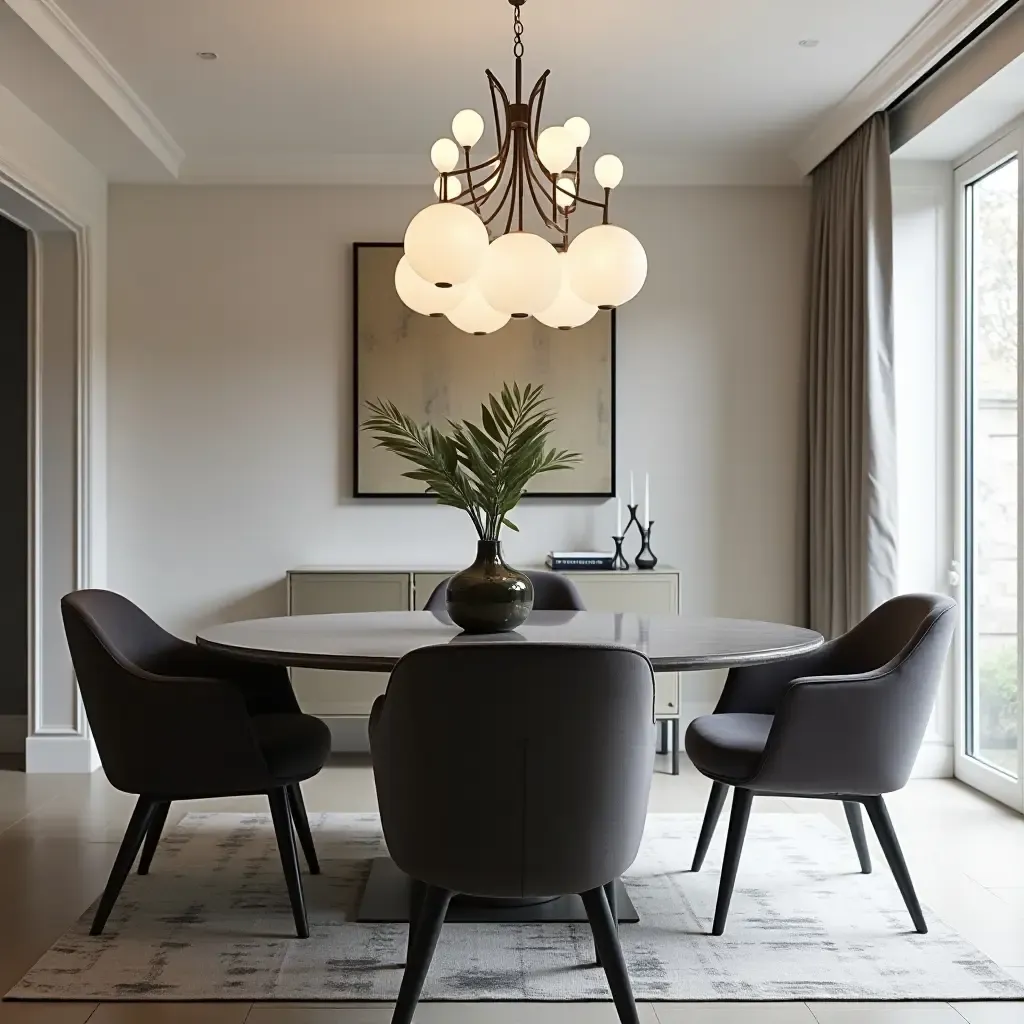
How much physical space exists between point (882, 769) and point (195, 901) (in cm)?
171

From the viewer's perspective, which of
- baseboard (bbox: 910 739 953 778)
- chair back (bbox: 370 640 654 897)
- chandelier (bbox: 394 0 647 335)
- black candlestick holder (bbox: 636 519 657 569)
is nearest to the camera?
chair back (bbox: 370 640 654 897)

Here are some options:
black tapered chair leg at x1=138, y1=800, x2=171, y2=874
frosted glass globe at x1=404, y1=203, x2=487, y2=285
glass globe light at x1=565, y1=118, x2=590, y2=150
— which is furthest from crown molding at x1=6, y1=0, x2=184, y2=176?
black tapered chair leg at x1=138, y1=800, x2=171, y2=874

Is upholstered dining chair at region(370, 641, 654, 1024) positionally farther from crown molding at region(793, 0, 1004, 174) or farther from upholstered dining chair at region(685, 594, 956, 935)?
crown molding at region(793, 0, 1004, 174)

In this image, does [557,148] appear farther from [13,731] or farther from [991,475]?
[13,731]

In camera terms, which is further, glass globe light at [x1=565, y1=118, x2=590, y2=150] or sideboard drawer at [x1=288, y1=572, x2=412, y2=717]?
sideboard drawer at [x1=288, y1=572, x2=412, y2=717]

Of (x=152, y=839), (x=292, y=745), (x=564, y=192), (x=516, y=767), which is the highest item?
(x=564, y=192)

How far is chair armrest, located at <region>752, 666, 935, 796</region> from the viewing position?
2594 millimetres

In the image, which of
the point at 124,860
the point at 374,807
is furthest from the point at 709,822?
the point at 124,860

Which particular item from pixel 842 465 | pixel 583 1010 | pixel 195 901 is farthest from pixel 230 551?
pixel 583 1010

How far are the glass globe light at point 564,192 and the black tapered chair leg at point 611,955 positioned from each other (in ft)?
5.73

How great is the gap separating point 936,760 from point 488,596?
2475 millimetres

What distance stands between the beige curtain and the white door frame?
2.95 m

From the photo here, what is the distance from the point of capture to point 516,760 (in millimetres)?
1994

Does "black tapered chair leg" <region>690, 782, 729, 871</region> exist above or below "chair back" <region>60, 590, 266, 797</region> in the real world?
below
